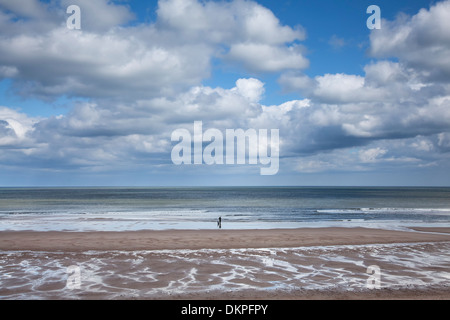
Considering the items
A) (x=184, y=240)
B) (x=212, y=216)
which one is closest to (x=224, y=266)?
(x=184, y=240)

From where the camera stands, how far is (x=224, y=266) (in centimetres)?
1571

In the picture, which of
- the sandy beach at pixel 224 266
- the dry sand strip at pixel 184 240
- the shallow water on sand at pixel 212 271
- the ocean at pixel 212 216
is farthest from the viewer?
the ocean at pixel 212 216

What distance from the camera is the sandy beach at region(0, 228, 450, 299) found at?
38.2 feet

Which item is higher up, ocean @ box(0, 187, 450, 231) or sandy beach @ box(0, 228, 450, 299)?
sandy beach @ box(0, 228, 450, 299)

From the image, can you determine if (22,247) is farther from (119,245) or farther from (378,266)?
(378,266)

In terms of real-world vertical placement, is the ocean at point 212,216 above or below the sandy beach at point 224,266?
below

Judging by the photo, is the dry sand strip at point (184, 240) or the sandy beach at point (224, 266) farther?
the dry sand strip at point (184, 240)

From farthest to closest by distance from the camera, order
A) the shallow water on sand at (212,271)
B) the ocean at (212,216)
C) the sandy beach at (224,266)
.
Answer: the ocean at (212,216)
the shallow water on sand at (212,271)
the sandy beach at (224,266)

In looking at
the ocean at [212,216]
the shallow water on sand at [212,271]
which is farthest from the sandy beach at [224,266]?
the ocean at [212,216]

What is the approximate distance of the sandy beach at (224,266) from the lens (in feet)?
38.2

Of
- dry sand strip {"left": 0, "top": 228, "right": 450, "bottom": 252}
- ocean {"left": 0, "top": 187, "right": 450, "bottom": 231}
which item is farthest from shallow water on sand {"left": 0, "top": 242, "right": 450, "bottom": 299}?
ocean {"left": 0, "top": 187, "right": 450, "bottom": 231}

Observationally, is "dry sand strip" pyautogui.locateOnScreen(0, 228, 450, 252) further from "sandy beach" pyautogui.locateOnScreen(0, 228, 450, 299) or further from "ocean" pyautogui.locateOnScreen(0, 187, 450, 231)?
"ocean" pyautogui.locateOnScreen(0, 187, 450, 231)

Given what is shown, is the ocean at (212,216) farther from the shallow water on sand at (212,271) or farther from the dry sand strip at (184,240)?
the shallow water on sand at (212,271)
